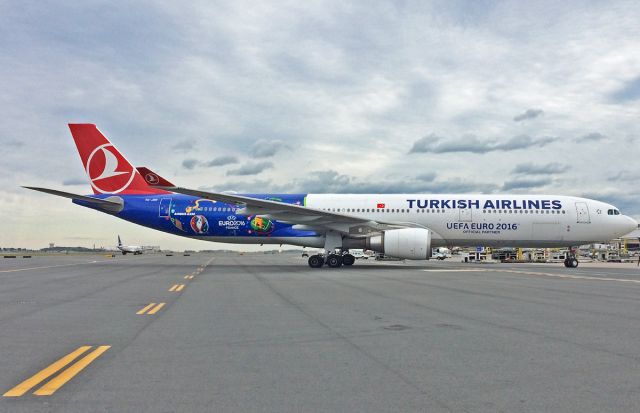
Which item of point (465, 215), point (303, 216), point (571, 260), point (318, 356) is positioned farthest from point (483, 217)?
point (318, 356)

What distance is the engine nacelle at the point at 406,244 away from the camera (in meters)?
25.4

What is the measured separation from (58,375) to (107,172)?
2849 centimetres

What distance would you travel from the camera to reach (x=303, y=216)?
85.2 feet

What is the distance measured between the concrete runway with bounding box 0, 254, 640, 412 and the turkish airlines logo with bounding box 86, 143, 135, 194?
20.6 metres

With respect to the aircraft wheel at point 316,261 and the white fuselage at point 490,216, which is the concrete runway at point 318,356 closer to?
the aircraft wheel at point 316,261

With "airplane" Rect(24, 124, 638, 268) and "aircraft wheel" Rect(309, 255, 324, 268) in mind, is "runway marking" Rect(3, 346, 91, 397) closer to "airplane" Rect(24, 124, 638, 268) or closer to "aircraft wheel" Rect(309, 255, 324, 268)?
"airplane" Rect(24, 124, 638, 268)

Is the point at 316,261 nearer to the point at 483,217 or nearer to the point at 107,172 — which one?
the point at 483,217

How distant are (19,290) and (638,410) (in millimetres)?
14894

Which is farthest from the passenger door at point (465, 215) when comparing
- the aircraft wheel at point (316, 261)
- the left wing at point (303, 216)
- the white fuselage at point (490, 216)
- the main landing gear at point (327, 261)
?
the aircraft wheel at point (316, 261)

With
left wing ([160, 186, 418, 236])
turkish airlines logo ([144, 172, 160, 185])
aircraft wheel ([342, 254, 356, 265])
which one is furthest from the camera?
aircraft wheel ([342, 254, 356, 265])

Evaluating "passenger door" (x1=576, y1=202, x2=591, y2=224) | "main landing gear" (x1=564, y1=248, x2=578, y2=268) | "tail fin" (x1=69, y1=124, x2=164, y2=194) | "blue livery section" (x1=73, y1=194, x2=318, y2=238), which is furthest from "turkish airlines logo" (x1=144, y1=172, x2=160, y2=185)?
"main landing gear" (x1=564, y1=248, x2=578, y2=268)

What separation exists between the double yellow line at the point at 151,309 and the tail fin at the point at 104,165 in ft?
69.2

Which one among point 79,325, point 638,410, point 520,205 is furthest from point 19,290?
point 520,205

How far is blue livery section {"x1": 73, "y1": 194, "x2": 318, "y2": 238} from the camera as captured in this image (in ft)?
94.5
